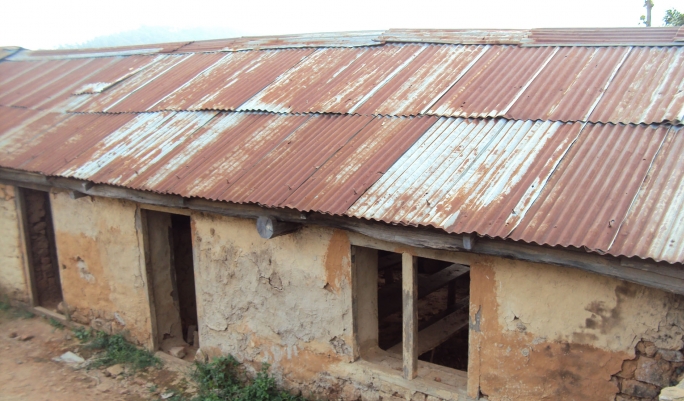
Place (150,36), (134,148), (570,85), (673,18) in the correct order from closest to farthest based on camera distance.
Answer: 1. (570,85)
2. (134,148)
3. (673,18)
4. (150,36)

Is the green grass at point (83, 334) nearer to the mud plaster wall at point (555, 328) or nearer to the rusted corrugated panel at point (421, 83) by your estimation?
the rusted corrugated panel at point (421, 83)

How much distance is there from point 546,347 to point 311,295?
95.5 inches

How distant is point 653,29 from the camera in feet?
21.6

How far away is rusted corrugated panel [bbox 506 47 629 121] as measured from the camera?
5.70m

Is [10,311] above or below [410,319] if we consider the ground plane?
below

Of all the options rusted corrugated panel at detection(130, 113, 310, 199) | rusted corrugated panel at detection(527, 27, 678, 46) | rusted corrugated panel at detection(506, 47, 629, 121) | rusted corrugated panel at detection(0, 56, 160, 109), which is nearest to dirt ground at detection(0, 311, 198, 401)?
rusted corrugated panel at detection(130, 113, 310, 199)

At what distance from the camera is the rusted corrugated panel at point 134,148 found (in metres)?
7.33

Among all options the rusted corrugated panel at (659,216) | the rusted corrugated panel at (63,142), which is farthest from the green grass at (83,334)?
the rusted corrugated panel at (659,216)

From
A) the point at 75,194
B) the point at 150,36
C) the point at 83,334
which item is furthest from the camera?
the point at 150,36

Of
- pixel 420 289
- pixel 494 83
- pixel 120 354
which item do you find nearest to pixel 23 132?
pixel 120 354

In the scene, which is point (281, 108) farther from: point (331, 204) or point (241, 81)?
point (331, 204)

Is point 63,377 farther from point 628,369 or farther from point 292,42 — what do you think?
point 628,369

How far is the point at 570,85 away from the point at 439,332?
3130mm

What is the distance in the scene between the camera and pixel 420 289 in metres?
7.83
